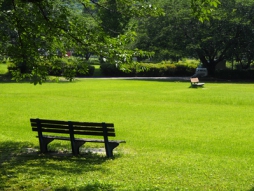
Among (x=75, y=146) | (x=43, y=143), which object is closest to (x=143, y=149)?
(x=75, y=146)

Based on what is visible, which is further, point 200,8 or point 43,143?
point 43,143

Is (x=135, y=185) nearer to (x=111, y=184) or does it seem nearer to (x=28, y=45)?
(x=111, y=184)

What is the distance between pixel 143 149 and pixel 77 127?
7.21ft

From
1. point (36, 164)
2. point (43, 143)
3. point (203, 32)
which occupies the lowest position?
point (36, 164)

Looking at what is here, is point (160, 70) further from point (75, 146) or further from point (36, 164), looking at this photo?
point (36, 164)

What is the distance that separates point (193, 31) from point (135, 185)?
40808 millimetres

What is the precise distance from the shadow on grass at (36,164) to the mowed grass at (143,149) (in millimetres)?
16

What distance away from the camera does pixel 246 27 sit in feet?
142

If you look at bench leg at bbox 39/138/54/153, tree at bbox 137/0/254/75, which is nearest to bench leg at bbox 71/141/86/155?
bench leg at bbox 39/138/54/153

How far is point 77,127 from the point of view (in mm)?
9625

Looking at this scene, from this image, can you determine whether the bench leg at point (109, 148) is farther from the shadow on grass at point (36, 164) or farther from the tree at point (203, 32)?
the tree at point (203, 32)

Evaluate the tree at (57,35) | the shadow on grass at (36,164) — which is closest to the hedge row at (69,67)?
the tree at (57,35)

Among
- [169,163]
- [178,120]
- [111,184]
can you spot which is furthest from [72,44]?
[178,120]

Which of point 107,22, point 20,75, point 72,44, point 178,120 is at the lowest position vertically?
point 178,120
